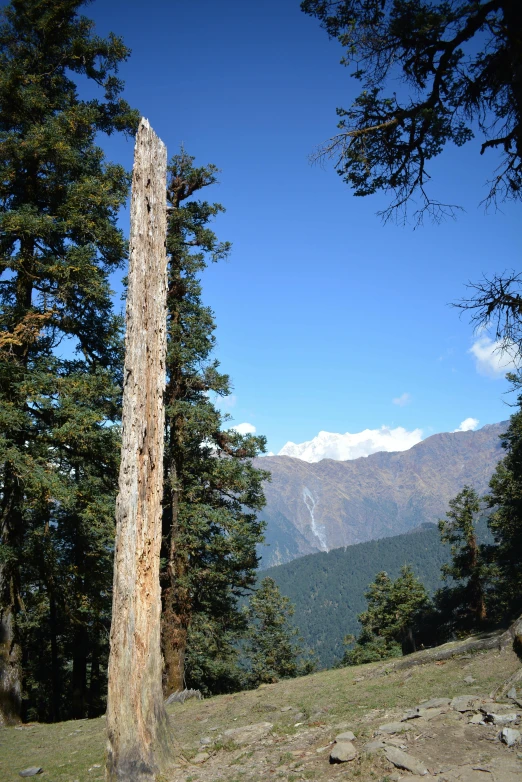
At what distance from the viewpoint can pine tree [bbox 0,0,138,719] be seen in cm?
970

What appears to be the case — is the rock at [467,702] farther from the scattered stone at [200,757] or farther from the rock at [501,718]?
the scattered stone at [200,757]

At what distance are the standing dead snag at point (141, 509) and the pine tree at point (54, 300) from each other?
14.4 feet

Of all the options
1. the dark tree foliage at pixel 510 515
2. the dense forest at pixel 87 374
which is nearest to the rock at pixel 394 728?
the dense forest at pixel 87 374

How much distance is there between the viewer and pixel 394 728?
17.7 ft

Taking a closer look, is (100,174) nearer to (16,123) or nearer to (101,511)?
(16,123)

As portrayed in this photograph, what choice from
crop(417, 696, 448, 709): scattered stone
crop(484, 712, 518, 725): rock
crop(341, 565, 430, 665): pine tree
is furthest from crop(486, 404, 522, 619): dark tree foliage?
crop(484, 712, 518, 725): rock

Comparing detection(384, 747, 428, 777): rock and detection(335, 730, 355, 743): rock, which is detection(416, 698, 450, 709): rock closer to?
detection(335, 730, 355, 743): rock

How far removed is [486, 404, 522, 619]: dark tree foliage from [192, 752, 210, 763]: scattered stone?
20590 mm

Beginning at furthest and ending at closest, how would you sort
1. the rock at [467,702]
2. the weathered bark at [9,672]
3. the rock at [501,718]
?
the weathered bark at [9,672] < the rock at [467,702] < the rock at [501,718]

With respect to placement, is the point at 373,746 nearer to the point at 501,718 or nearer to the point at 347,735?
the point at 347,735

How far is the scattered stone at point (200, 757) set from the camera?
18.6ft

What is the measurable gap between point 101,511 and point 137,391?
572 cm

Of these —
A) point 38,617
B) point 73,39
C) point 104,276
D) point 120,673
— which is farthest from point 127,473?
Result: point 38,617

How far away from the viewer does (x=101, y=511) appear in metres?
10.4
